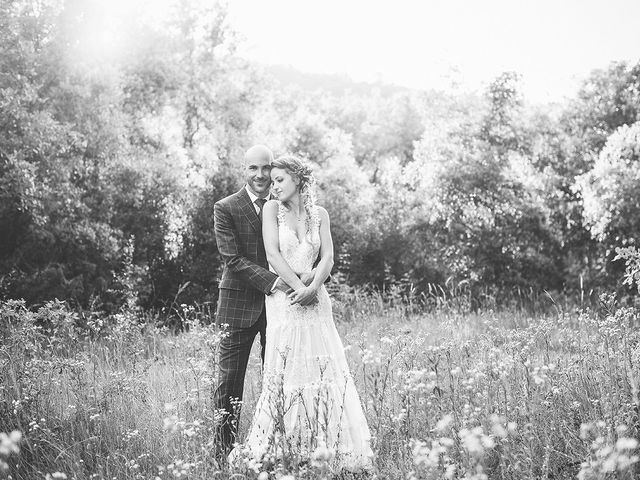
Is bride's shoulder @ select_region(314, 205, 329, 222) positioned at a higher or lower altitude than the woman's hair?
lower

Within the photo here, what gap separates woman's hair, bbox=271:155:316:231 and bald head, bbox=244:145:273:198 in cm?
11

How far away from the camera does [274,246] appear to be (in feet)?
13.6

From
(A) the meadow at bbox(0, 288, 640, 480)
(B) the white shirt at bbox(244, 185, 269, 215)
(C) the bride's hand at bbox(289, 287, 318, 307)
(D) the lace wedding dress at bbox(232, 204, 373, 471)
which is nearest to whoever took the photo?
(A) the meadow at bbox(0, 288, 640, 480)

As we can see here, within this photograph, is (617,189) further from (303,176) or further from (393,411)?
(303,176)

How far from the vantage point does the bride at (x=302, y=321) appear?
3.91 metres

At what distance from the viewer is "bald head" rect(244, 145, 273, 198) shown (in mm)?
4391

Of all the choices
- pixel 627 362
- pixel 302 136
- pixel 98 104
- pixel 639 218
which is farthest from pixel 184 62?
pixel 627 362

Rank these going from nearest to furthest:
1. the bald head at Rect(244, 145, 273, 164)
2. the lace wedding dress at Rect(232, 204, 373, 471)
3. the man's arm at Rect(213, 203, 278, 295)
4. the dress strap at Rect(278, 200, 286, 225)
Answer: the lace wedding dress at Rect(232, 204, 373, 471) < the man's arm at Rect(213, 203, 278, 295) < the dress strap at Rect(278, 200, 286, 225) < the bald head at Rect(244, 145, 273, 164)

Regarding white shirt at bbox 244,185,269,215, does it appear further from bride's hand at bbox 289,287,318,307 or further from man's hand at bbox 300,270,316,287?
bride's hand at bbox 289,287,318,307

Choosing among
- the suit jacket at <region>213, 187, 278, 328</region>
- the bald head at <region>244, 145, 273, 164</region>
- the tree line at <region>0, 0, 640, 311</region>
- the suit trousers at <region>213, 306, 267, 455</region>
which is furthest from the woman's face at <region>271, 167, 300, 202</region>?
the tree line at <region>0, 0, 640, 311</region>

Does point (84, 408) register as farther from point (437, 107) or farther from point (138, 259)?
point (437, 107)

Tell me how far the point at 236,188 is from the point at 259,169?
919 centimetres

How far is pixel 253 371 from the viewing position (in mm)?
5707

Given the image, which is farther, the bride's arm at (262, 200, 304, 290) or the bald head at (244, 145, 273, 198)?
the bald head at (244, 145, 273, 198)
